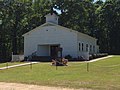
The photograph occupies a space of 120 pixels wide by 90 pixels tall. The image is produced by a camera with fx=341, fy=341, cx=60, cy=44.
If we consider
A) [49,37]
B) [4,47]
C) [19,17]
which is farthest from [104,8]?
[49,37]

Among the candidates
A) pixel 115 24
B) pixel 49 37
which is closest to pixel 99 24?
pixel 115 24

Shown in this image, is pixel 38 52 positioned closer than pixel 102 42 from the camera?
Yes

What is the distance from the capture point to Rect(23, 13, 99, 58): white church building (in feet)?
163

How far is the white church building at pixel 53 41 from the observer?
4975 centimetres

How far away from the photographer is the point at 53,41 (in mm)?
51000

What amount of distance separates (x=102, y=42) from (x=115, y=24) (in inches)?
229

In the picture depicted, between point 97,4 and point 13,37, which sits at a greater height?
point 97,4

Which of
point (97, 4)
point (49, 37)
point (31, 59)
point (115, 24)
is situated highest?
point (97, 4)

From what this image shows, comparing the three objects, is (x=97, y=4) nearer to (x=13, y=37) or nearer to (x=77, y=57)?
(x=13, y=37)

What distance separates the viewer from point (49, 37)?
51250 millimetres

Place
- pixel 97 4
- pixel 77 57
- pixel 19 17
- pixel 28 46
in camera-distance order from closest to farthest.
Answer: pixel 77 57
pixel 28 46
pixel 19 17
pixel 97 4

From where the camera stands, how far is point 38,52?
52000mm

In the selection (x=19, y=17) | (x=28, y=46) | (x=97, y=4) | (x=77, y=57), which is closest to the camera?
(x=77, y=57)

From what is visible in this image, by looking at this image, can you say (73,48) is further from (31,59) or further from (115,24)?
(115,24)
